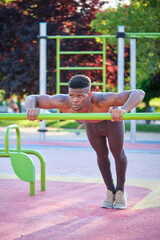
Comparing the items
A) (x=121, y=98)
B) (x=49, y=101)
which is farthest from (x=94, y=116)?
(x=49, y=101)

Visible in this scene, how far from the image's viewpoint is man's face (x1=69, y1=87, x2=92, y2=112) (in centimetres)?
409

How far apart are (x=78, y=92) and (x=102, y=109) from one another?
41 centimetres

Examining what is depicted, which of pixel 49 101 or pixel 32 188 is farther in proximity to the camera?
pixel 32 188

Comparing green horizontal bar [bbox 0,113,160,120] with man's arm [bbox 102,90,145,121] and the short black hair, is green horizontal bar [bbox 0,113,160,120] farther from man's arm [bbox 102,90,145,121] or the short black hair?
the short black hair

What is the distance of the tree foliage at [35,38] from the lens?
1586 cm

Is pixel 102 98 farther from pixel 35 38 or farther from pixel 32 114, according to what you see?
pixel 35 38

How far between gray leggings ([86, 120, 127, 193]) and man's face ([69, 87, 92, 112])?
502mm

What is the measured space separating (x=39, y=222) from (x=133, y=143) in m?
7.69

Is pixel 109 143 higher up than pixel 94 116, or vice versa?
pixel 94 116

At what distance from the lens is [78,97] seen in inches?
162

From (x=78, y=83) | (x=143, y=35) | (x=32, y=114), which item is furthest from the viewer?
(x=143, y=35)

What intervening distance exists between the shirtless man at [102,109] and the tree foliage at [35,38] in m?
10.9

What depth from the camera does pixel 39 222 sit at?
4234 mm

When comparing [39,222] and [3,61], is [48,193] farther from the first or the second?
[3,61]
